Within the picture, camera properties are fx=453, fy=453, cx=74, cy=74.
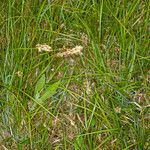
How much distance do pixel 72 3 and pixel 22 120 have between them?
0.65m

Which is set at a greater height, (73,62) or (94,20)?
(94,20)

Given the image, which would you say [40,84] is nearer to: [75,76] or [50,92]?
[50,92]

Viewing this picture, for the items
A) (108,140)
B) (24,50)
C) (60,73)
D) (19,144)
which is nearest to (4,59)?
(24,50)

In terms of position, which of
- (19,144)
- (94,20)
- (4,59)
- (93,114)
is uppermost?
(94,20)

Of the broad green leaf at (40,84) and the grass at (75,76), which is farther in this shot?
the broad green leaf at (40,84)

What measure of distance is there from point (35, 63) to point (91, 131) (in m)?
0.44

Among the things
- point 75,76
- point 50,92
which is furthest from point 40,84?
point 75,76

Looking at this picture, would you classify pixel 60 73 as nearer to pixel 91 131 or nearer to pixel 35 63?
pixel 35 63

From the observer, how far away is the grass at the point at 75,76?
2.00 m

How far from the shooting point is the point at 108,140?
198 centimetres

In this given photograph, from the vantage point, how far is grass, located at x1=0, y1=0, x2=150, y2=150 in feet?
6.58

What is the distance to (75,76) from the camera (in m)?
2.05

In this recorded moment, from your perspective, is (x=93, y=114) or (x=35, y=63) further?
(x=35, y=63)

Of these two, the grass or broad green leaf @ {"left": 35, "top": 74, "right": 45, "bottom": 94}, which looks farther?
broad green leaf @ {"left": 35, "top": 74, "right": 45, "bottom": 94}
